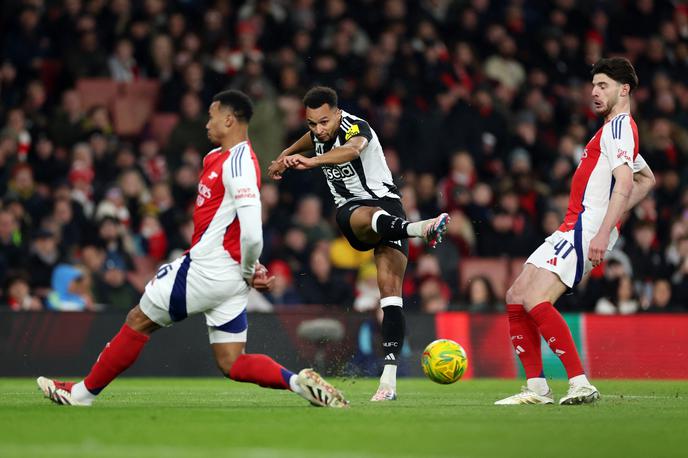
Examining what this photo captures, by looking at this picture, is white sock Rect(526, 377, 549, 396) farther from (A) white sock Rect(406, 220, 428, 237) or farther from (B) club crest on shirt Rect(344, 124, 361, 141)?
(B) club crest on shirt Rect(344, 124, 361, 141)

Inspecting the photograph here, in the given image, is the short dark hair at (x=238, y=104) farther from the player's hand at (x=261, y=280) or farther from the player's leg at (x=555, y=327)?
the player's leg at (x=555, y=327)

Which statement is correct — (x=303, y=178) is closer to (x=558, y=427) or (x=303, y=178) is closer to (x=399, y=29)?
(x=399, y=29)

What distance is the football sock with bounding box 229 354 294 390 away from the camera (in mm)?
8438

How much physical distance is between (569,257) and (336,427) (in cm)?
278

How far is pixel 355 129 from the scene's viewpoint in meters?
10.0

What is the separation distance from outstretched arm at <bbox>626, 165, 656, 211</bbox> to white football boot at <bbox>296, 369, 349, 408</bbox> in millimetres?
2778

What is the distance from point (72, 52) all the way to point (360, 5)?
4.69m

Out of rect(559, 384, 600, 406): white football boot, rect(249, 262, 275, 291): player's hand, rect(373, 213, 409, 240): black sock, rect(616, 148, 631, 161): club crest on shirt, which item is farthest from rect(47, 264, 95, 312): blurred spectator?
rect(616, 148, 631, 161): club crest on shirt

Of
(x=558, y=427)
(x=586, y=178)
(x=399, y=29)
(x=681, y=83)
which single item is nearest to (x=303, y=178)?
(x=399, y=29)

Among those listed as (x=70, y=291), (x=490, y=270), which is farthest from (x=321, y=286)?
(x=70, y=291)

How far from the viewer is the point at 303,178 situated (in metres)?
17.6

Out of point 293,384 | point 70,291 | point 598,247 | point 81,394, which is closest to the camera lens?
point 293,384

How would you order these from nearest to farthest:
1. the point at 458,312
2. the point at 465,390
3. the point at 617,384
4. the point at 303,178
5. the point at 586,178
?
the point at 586,178 < the point at 465,390 < the point at 617,384 < the point at 458,312 < the point at 303,178

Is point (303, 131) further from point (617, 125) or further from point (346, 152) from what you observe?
point (617, 125)
